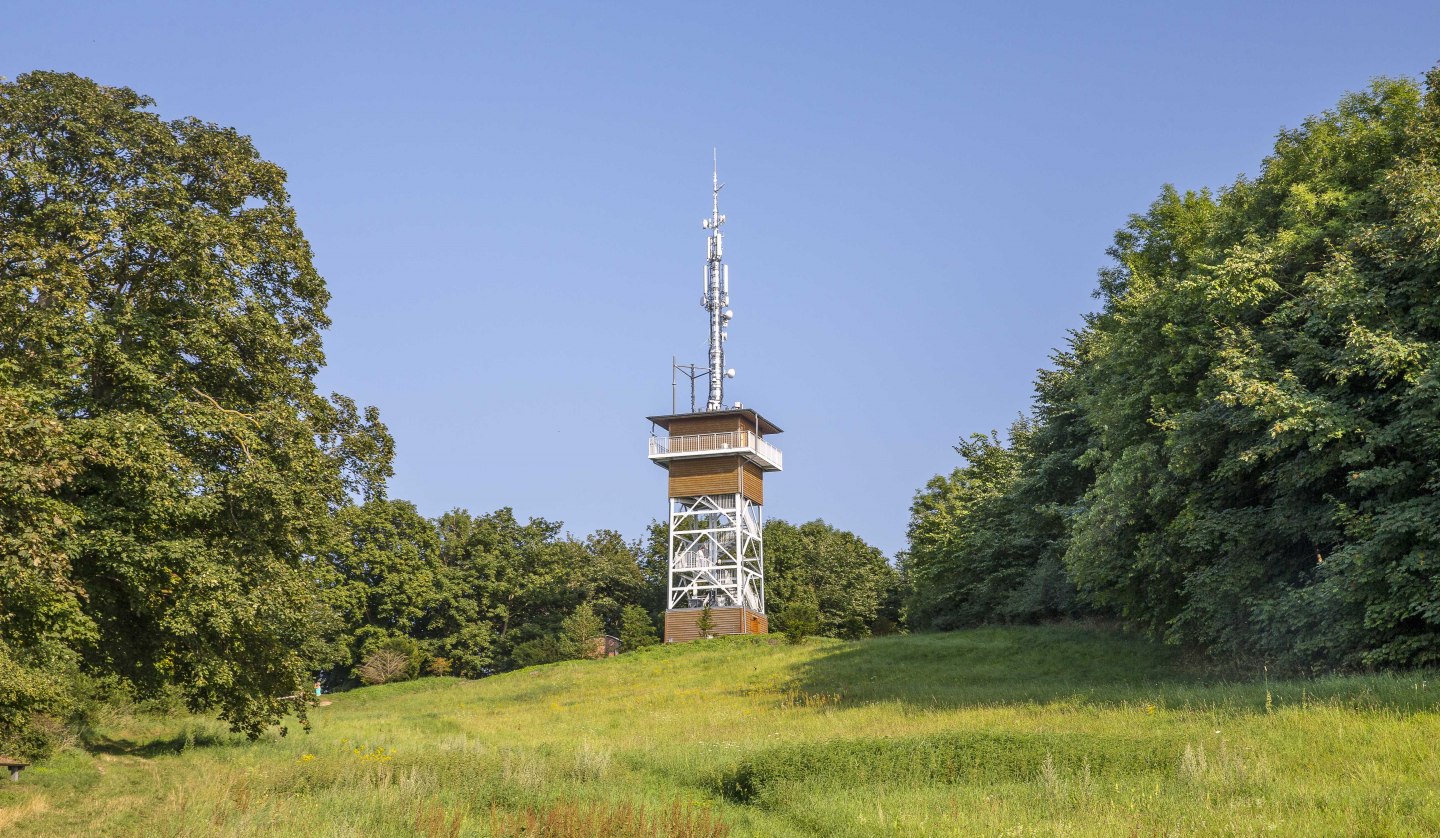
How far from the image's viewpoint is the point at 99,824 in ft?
51.2

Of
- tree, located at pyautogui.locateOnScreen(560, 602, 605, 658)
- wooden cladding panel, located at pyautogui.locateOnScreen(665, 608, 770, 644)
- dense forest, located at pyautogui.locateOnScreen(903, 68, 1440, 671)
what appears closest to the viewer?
dense forest, located at pyautogui.locateOnScreen(903, 68, 1440, 671)

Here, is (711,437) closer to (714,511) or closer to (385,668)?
(714,511)

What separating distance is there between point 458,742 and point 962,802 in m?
12.6

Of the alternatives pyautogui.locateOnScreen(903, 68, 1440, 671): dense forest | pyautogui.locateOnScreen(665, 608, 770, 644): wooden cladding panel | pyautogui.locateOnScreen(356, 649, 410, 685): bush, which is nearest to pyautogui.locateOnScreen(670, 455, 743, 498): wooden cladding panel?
pyautogui.locateOnScreen(665, 608, 770, 644): wooden cladding panel

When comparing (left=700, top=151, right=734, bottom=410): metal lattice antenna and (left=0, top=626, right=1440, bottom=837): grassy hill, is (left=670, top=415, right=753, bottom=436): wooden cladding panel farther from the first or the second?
(left=0, top=626, right=1440, bottom=837): grassy hill

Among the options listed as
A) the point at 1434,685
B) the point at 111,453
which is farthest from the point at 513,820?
the point at 1434,685

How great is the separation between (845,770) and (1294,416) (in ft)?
35.6

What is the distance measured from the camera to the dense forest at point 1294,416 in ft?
64.0

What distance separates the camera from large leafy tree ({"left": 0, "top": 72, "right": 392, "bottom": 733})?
666 inches

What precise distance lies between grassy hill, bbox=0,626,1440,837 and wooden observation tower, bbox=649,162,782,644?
1048 inches

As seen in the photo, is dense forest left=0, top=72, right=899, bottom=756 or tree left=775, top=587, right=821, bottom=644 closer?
dense forest left=0, top=72, right=899, bottom=756

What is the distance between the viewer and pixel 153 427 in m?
17.4

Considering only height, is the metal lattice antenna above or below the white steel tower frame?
above

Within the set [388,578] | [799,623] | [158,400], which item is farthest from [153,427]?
[388,578]
